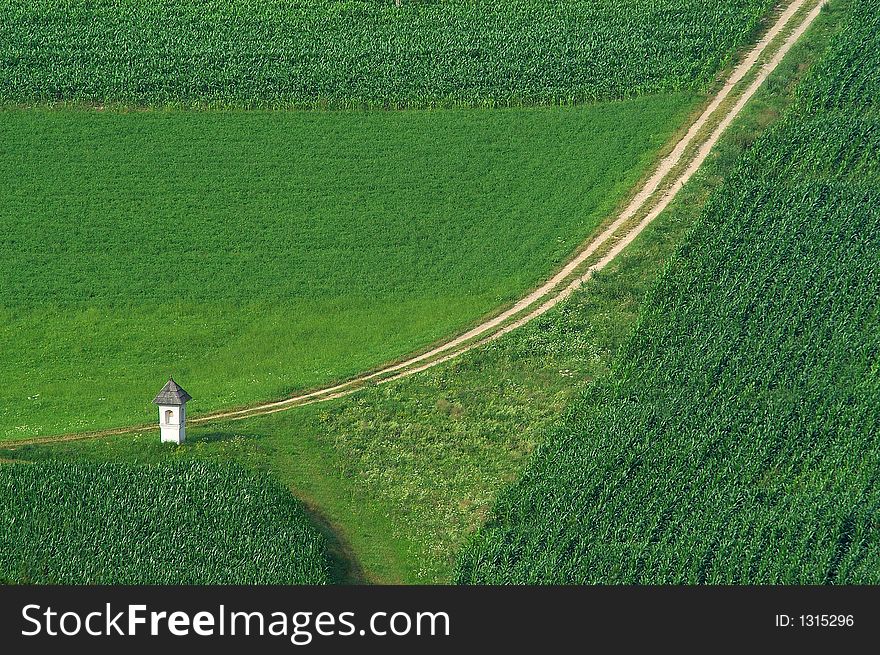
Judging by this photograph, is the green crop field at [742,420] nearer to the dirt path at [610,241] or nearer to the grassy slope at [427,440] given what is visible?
the grassy slope at [427,440]

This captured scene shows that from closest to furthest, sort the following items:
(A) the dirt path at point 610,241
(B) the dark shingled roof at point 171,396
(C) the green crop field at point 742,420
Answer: (C) the green crop field at point 742,420 < (B) the dark shingled roof at point 171,396 < (A) the dirt path at point 610,241

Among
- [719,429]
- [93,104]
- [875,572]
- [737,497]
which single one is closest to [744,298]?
[719,429]

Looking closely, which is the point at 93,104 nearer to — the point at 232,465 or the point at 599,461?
the point at 232,465

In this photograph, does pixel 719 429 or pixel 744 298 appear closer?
pixel 719 429

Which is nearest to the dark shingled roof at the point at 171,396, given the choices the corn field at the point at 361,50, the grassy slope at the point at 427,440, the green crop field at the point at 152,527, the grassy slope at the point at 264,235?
the grassy slope at the point at 427,440

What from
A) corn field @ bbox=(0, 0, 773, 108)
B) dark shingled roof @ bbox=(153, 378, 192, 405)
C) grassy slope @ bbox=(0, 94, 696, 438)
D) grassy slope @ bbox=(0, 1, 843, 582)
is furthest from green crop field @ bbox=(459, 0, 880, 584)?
corn field @ bbox=(0, 0, 773, 108)

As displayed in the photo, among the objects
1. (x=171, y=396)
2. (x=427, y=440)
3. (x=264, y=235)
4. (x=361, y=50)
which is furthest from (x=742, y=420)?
(x=361, y=50)

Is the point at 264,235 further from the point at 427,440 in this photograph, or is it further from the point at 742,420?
the point at 742,420

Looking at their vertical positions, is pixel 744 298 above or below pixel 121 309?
below
